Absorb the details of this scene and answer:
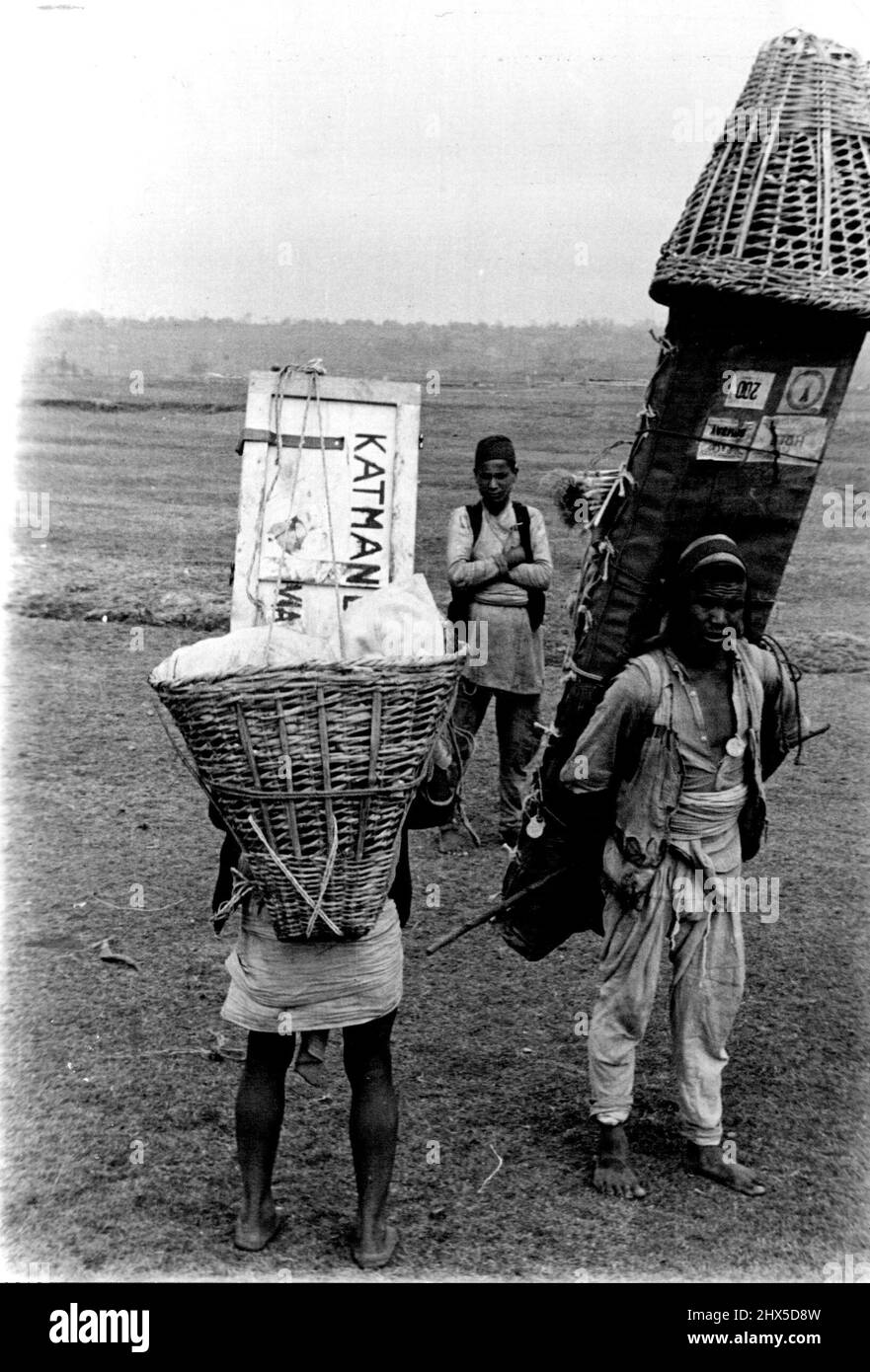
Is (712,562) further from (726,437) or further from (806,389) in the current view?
(806,389)

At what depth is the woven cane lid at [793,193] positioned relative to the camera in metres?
3.54

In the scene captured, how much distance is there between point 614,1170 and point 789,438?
218cm

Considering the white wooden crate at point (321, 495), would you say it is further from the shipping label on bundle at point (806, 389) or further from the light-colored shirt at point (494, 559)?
the light-colored shirt at point (494, 559)

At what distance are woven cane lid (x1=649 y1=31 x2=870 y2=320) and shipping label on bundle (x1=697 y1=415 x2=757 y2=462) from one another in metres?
0.37

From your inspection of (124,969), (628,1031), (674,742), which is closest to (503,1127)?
(628,1031)

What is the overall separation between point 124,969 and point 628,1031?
2.31m

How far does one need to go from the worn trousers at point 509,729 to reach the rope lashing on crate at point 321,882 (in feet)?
10.5

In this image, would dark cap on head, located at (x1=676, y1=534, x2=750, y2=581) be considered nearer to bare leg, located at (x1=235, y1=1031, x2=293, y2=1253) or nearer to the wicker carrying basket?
the wicker carrying basket

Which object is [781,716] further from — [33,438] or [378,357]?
[33,438]

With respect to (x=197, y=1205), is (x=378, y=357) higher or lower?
higher

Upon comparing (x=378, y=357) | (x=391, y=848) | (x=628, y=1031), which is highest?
(x=378, y=357)

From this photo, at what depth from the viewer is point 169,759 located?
8500 millimetres

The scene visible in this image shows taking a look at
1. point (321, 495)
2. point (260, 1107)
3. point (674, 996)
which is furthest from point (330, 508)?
point (674, 996)

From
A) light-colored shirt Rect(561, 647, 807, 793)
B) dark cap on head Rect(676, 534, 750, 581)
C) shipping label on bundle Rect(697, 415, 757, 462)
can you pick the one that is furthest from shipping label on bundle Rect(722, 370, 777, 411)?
light-colored shirt Rect(561, 647, 807, 793)
